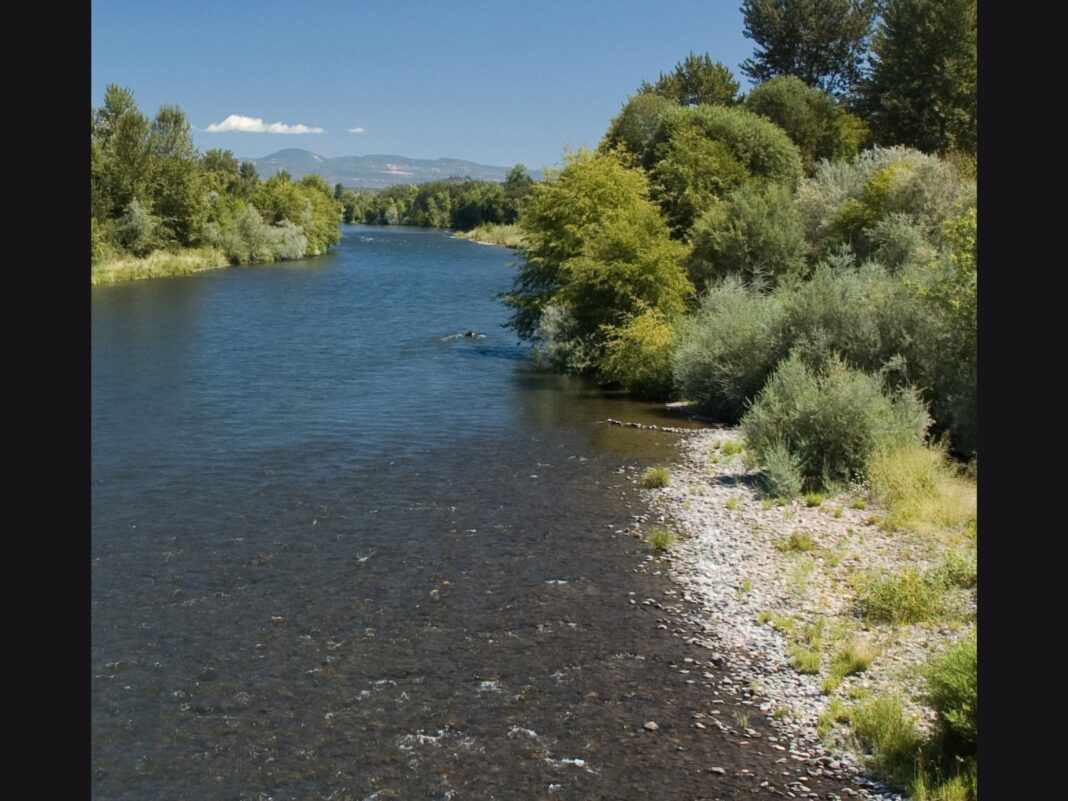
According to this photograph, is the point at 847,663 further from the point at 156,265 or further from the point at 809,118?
the point at 156,265

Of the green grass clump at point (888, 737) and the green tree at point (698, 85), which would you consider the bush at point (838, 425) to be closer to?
Result: the green grass clump at point (888, 737)

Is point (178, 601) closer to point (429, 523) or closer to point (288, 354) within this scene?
point (429, 523)

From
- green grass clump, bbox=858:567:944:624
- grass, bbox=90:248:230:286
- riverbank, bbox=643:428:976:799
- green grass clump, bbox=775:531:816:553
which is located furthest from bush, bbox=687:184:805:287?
grass, bbox=90:248:230:286

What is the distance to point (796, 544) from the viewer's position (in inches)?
709

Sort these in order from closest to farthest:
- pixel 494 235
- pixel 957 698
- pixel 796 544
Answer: pixel 957 698
pixel 796 544
pixel 494 235

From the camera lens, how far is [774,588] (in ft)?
53.7

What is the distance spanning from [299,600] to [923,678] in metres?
9.66

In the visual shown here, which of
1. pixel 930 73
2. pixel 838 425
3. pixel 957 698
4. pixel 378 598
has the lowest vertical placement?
pixel 378 598

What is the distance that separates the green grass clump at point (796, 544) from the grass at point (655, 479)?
5029 millimetres

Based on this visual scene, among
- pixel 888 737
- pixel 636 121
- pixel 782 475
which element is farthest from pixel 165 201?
pixel 888 737

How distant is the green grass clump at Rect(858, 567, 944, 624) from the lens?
47.4ft

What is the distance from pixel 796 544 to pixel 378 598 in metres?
7.73
